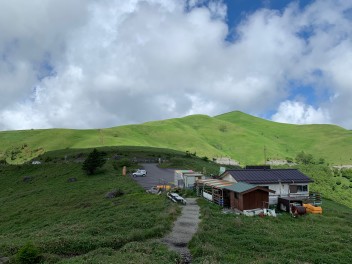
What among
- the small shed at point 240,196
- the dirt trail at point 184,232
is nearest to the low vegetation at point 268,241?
the dirt trail at point 184,232

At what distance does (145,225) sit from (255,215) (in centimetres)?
1356

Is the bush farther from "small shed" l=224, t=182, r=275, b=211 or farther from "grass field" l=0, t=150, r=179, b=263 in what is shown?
"small shed" l=224, t=182, r=275, b=211

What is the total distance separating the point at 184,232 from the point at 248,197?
466 inches

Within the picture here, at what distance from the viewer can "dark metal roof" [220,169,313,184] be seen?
4119 cm

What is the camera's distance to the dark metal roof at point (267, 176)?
41188 mm

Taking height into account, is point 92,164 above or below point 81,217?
above

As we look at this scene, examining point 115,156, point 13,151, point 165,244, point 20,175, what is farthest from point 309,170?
point 13,151

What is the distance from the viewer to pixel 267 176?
139 ft

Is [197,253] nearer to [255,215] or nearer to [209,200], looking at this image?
[255,215]

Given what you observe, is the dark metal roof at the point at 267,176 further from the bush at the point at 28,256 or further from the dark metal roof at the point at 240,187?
the bush at the point at 28,256

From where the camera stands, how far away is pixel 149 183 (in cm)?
5284

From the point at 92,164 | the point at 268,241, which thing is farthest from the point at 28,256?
the point at 92,164

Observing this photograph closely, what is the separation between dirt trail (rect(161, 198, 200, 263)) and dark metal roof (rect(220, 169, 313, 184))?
941 cm

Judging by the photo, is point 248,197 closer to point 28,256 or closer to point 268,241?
point 268,241
